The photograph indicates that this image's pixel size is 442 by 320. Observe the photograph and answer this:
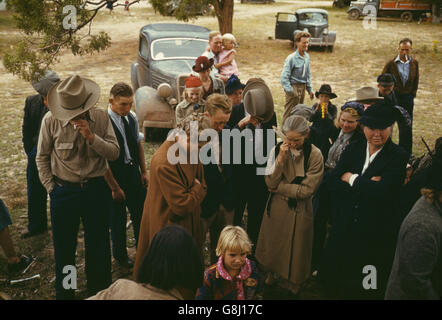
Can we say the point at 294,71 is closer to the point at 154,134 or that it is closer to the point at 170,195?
the point at 154,134

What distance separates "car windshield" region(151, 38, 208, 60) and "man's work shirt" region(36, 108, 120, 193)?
6097mm

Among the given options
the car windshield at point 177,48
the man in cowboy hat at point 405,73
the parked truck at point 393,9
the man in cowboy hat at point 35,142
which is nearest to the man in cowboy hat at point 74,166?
the man in cowboy hat at point 35,142

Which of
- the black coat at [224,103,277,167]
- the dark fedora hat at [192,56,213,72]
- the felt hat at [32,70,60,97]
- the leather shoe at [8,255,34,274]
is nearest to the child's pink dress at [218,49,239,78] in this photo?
the dark fedora hat at [192,56,213,72]

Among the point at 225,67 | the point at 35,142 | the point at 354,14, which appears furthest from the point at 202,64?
the point at 354,14

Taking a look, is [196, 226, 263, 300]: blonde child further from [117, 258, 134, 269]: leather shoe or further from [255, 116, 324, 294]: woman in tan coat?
[117, 258, 134, 269]: leather shoe

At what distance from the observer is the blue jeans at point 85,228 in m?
3.32

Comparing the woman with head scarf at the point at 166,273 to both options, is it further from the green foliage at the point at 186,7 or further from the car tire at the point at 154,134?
the green foliage at the point at 186,7

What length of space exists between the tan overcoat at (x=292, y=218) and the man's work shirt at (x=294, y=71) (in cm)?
373

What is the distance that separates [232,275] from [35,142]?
2.85 metres

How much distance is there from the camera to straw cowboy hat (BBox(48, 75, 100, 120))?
3152 millimetres

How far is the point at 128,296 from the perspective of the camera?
2006 millimetres

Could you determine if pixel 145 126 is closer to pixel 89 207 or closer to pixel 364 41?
pixel 89 207
